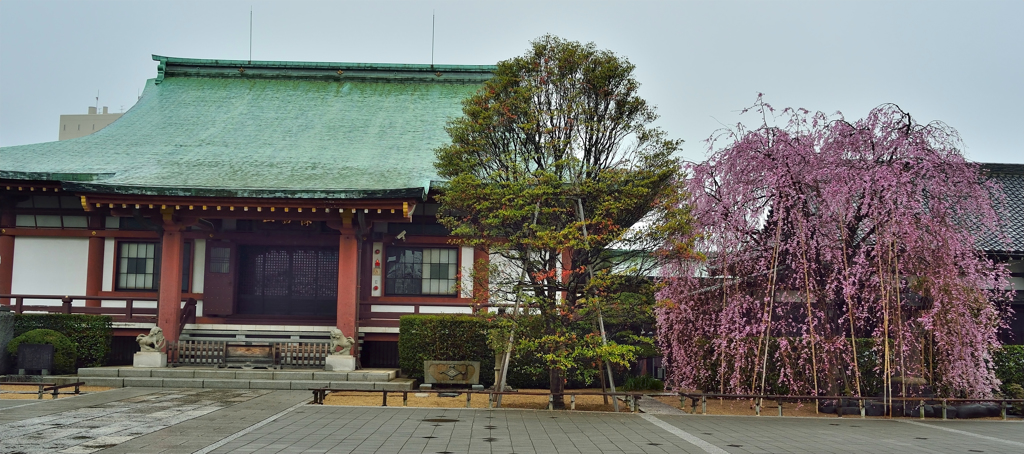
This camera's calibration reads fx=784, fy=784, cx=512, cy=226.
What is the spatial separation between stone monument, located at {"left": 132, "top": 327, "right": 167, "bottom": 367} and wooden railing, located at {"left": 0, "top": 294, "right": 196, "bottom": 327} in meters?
1.65

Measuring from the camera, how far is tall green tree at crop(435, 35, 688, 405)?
46.1 ft

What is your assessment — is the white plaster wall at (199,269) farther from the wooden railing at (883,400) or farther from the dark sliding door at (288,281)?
the wooden railing at (883,400)

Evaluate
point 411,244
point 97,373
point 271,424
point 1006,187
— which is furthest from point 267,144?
point 1006,187

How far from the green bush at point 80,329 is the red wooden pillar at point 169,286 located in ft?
5.08

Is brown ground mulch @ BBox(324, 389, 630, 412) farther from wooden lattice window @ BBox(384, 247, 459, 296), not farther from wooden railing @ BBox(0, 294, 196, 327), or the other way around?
wooden railing @ BBox(0, 294, 196, 327)

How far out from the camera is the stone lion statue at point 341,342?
1728cm

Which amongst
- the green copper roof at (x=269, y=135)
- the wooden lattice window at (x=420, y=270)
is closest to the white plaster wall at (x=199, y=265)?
the green copper roof at (x=269, y=135)

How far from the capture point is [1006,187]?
2248 centimetres

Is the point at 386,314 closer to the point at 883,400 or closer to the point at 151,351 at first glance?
the point at 151,351

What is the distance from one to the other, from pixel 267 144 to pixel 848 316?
51.4 ft

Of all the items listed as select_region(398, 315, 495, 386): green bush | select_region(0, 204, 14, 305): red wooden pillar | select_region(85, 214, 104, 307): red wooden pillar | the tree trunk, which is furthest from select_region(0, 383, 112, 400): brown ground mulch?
the tree trunk

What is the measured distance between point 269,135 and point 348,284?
6.90m

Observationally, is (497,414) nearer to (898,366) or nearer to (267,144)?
(898,366)

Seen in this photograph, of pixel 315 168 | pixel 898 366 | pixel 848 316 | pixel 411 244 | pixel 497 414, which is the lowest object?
pixel 497 414
